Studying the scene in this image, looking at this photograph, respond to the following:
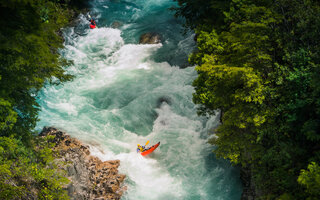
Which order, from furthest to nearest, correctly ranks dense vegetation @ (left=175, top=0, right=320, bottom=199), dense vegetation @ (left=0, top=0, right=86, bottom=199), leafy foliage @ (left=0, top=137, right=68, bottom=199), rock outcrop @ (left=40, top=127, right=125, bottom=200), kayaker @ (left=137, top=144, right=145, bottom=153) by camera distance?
kayaker @ (left=137, top=144, right=145, bottom=153)
rock outcrop @ (left=40, top=127, right=125, bottom=200)
dense vegetation @ (left=175, top=0, right=320, bottom=199)
dense vegetation @ (left=0, top=0, right=86, bottom=199)
leafy foliage @ (left=0, top=137, right=68, bottom=199)

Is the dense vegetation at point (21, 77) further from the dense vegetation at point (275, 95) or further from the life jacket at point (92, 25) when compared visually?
the life jacket at point (92, 25)

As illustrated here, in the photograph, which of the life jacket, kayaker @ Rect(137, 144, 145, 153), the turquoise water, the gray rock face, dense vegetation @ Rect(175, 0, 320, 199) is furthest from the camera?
the life jacket

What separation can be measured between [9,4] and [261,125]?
337 inches

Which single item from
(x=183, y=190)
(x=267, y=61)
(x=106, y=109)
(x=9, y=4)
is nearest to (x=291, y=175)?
(x=267, y=61)

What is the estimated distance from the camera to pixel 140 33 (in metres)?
26.2

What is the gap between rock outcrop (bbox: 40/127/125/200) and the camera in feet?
35.8

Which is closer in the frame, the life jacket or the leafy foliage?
the leafy foliage

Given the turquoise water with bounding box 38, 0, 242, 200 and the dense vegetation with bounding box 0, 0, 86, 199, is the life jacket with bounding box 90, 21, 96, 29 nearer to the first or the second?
the turquoise water with bounding box 38, 0, 242, 200

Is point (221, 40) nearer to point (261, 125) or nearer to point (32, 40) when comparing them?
point (261, 125)

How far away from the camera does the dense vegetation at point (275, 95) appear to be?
769cm

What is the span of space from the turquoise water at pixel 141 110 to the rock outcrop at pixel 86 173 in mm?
651

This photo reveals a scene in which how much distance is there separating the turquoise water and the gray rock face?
1.84ft

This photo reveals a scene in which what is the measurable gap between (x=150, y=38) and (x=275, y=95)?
18372 mm

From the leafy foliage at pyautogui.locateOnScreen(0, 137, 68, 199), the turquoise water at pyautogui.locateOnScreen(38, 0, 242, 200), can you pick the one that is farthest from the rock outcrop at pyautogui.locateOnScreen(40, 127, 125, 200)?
the leafy foliage at pyautogui.locateOnScreen(0, 137, 68, 199)
